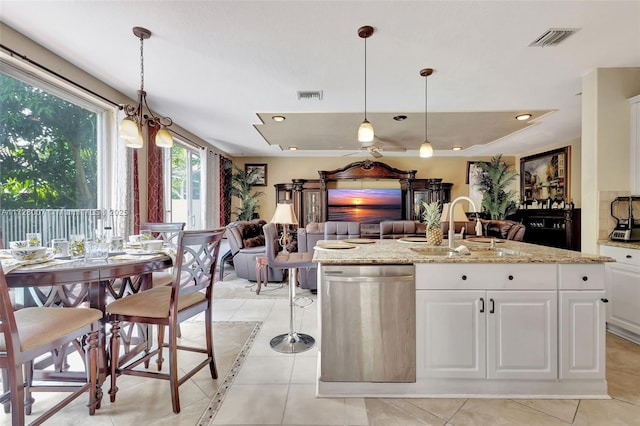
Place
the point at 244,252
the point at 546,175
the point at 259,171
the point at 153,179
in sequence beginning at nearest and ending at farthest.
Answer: the point at 153,179, the point at 244,252, the point at 546,175, the point at 259,171

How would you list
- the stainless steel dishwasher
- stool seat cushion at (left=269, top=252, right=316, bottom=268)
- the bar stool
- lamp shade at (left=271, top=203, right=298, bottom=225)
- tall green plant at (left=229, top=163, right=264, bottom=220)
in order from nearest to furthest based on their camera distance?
1. the stainless steel dishwasher
2. stool seat cushion at (left=269, top=252, right=316, bottom=268)
3. lamp shade at (left=271, top=203, right=298, bottom=225)
4. the bar stool
5. tall green plant at (left=229, top=163, right=264, bottom=220)

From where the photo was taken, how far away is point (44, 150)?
102 inches

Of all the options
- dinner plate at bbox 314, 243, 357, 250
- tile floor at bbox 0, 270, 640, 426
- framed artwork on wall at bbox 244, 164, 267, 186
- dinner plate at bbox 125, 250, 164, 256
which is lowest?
tile floor at bbox 0, 270, 640, 426

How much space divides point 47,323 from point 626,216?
462 centimetres

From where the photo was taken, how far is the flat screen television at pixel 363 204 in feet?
24.1

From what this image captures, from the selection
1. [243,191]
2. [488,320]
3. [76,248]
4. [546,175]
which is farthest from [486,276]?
[243,191]

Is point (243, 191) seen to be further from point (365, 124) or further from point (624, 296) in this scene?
point (624, 296)

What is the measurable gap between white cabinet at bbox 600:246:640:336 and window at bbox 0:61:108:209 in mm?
5184

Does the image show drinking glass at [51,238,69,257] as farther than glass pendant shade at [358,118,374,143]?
No

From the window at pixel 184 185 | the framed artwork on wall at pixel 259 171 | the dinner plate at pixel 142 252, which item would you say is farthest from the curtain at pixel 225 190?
the dinner plate at pixel 142 252

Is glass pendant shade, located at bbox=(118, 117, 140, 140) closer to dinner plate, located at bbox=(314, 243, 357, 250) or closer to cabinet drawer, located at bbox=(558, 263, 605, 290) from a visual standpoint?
dinner plate, located at bbox=(314, 243, 357, 250)

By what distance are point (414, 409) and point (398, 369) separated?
0.72 ft

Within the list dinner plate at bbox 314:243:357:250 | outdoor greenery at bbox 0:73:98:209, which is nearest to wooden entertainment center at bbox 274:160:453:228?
outdoor greenery at bbox 0:73:98:209

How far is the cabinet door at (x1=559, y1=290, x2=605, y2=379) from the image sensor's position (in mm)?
1759
